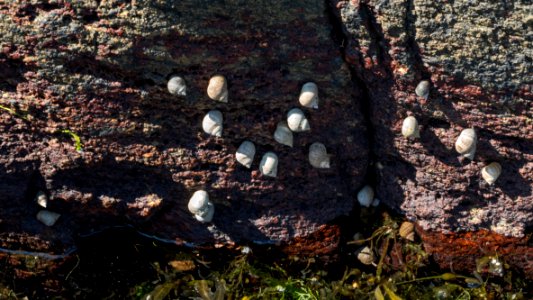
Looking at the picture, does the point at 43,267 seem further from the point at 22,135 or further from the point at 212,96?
the point at 212,96

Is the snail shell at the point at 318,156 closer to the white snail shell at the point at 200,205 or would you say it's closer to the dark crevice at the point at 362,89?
the dark crevice at the point at 362,89

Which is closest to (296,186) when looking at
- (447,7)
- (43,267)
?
(447,7)

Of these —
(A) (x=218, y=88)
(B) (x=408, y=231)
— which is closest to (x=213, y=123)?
(A) (x=218, y=88)

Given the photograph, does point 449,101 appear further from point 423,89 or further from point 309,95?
point 309,95

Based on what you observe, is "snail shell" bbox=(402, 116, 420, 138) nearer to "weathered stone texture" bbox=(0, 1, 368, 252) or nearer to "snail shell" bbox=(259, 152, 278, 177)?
"weathered stone texture" bbox=(0, 1, 368, 252)

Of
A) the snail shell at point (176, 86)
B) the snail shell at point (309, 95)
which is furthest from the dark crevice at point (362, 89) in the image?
the snail shell at point (176, 86)

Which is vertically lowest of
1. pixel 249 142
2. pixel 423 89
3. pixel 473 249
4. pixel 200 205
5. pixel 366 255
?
pixel 366 255
